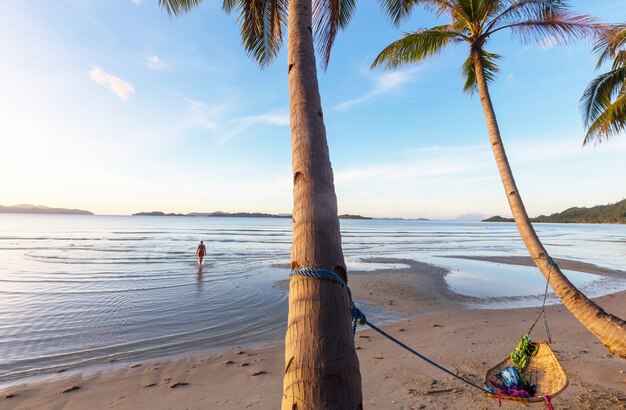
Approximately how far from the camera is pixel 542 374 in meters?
4.81

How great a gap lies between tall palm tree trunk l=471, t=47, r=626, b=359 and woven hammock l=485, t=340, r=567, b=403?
784 mm

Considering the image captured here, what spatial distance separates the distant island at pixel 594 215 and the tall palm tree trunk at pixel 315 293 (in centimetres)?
18105

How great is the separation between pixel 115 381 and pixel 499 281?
732 inches

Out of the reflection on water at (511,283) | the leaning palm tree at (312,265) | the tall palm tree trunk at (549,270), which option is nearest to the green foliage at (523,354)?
the tall palm tree trunk at (549,270)

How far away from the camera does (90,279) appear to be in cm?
1595

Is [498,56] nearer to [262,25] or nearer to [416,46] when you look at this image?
[416,46]

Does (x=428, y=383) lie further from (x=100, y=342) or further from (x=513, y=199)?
(x=100, y=342)

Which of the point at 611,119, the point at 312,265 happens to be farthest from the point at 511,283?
the point at 312,265

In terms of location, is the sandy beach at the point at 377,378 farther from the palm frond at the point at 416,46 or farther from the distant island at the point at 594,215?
the distant island at the point at 594,215

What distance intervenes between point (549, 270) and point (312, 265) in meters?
4.84

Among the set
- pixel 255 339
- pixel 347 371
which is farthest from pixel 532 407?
pixel 255 339

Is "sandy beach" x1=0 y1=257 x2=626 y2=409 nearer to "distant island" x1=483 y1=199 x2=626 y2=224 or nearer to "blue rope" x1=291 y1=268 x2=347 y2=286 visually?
"blue rope" x1=291 y1=268 x2=347 y2=286

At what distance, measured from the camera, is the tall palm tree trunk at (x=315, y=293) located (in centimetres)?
133

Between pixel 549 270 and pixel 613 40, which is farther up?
pixel 613 40
